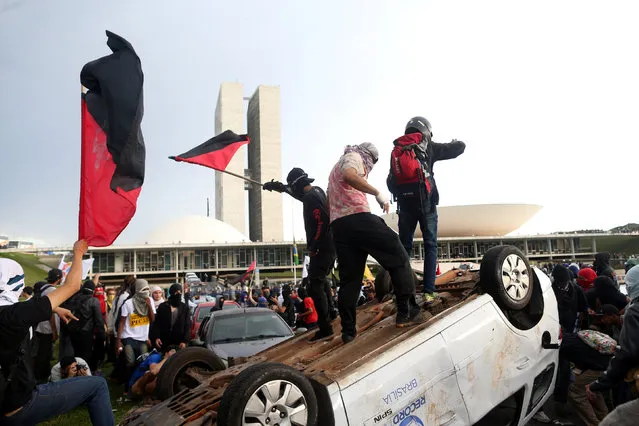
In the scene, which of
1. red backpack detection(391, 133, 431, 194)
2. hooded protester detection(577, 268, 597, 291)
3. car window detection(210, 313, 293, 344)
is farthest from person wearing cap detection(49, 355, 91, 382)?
hooded protester detection(577, 268, 597, 291)

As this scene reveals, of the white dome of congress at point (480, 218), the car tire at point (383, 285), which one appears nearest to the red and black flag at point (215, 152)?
the car tire at point (383, 285)

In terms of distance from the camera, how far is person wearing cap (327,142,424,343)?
3.78m

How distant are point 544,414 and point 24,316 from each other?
16.6ft

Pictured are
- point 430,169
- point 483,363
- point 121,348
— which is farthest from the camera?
point 121,348

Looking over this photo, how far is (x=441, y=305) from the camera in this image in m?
4.15

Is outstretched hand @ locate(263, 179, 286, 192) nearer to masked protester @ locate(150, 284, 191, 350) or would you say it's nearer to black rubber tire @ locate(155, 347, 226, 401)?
black rubber tire @ locate(155, 347, 226, 401)

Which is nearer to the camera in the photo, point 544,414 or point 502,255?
point 502,255

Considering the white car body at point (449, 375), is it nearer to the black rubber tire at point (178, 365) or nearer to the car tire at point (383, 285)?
the car tire at point (383, 285)

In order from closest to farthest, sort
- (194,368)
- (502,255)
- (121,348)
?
(502,255)
(194,368)
(121,348)

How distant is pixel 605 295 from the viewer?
5.78 metres

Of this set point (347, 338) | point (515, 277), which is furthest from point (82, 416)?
point (515, 277)

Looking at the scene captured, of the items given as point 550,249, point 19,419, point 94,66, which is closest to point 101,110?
point 94,66

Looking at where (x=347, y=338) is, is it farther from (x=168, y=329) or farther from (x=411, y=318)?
(x=168, y=329)

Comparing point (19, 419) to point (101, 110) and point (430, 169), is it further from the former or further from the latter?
point (430, 169)
